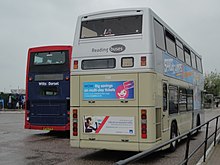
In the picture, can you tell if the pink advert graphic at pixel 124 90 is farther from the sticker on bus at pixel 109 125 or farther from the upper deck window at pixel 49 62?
the upper deck window at pixel 49 62

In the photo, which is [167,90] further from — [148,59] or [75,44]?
[75,44]

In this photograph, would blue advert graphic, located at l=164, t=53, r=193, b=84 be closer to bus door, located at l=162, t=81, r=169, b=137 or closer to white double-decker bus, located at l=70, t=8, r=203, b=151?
white double-decker bus, located at l=70, t=8, r=203, b=151

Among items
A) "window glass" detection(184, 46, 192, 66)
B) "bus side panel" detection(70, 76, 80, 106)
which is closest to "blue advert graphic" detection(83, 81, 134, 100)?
"bus side panel" detection(70, 76, 80, 106)

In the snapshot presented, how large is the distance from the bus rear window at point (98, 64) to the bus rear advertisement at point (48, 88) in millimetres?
4734

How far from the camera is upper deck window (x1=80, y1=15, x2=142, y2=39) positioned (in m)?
9.02

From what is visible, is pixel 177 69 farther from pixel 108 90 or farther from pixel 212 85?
pixel 212 85

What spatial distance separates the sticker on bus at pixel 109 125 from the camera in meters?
8.67

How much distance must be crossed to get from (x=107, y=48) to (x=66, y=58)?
17.2ft

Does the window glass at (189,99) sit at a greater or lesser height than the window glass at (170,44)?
lesser

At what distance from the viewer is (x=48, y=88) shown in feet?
47.2

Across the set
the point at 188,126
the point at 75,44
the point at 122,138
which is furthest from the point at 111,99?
the point at 188,126

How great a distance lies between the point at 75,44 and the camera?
9594mm

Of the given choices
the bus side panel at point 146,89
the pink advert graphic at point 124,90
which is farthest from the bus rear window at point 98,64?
the bus side panel at point 146,89

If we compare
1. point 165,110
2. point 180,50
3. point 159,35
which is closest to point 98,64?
point 159,35
